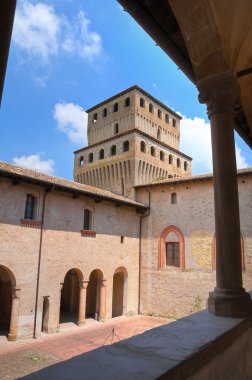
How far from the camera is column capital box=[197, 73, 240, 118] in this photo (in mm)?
3859

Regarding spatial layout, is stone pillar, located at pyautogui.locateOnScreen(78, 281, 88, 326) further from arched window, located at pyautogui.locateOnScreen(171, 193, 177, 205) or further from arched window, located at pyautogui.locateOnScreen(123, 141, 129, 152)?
arched window, located at pyautogui.locateOnScreen(123, 141, 129, 152)

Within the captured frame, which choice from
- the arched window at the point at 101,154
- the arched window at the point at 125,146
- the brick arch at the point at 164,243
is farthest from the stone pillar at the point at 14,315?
the arched window at the point at 101,154

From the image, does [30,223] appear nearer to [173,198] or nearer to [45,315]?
[45,315]

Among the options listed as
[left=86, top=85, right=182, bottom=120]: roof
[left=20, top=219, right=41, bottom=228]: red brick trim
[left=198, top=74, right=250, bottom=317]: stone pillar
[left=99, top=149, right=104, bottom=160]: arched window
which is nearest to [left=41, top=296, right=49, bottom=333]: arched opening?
[left=20, top=219, right=41, bottom=228]: red brick trim

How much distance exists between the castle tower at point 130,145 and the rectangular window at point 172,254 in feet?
17.9

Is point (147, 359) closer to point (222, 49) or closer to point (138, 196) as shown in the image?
point (222, 49)

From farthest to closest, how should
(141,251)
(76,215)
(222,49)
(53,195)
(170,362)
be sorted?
(141,251) → (76,215) → (53,195) → (222,49) → (170,362)

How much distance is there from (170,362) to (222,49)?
3567mm

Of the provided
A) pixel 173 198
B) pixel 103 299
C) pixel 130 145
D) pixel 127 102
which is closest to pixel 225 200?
pixel 103 299

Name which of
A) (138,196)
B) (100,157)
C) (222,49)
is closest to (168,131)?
(100,157)

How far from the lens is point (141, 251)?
20.7 metres

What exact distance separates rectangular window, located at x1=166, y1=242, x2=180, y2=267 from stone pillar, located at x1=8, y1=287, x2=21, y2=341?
9.75m

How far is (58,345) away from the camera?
12.9 metres

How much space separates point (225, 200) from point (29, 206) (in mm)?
12312
